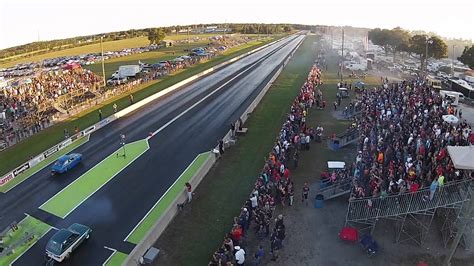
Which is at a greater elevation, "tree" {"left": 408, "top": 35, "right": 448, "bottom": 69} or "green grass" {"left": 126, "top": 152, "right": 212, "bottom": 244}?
"tree" {"left": 408, "top": 35, "right": 448, "bottom": 69}

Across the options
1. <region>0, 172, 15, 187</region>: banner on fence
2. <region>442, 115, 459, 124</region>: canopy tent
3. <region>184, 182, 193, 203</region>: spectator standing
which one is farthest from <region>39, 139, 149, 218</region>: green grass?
<region>442, 115, 459, 124</region>: canopy tent

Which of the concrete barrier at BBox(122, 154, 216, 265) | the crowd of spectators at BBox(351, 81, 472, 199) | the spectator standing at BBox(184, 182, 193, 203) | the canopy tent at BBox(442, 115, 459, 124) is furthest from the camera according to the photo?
the canopy tent at BBox(442, 115, 459, 124)

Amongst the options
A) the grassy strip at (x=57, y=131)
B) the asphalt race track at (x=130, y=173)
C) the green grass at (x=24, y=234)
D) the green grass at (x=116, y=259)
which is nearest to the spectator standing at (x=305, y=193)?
the asphalt race track at (x=130, y=173)

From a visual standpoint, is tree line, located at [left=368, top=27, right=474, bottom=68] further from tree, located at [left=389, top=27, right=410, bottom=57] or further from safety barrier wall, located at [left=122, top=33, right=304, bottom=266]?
safety barrier wall, located at [left=122, top=33, right=304, bottom=266]

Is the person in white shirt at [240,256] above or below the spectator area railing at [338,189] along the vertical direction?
below

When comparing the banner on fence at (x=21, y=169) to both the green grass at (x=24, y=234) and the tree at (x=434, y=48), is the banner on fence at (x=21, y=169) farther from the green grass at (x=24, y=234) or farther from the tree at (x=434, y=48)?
the tree at (x=434, y=48)
